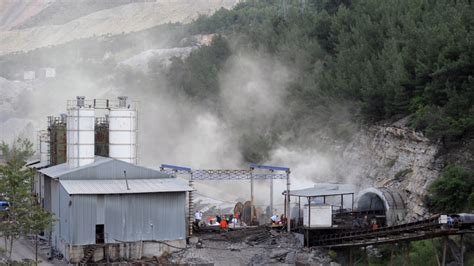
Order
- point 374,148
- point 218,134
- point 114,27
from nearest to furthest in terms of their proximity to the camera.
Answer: point 374,148 → point 218,134 → point 114,27

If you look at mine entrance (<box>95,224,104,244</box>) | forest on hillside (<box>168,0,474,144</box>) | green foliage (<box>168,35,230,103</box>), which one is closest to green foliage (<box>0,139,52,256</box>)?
mine entrance (<box>95,224,104,244</box>)

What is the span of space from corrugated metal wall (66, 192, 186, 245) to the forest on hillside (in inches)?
532

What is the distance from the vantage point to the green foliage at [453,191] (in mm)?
38031

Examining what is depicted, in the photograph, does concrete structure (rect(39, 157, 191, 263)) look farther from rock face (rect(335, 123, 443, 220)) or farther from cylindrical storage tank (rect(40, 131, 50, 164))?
cylindrical storage tank (rect(40, 131, 50, 164))

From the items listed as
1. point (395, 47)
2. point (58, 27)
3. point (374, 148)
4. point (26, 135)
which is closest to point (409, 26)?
point (395, 47)

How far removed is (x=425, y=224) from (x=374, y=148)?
57.9ft

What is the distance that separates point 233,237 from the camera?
140ft

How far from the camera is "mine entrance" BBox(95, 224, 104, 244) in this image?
40.1 m

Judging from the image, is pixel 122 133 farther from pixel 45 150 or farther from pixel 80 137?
pixel 45 150

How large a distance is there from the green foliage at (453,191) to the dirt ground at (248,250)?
5725mm

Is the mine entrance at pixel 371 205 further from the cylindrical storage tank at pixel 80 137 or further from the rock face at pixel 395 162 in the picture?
the cylindrical storage tank at pixel 80 137

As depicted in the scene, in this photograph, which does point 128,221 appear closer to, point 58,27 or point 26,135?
point 26,135

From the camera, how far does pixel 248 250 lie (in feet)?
135

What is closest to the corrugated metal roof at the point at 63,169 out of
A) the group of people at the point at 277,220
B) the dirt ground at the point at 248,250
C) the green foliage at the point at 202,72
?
the dirt ground at the point at 248,250
